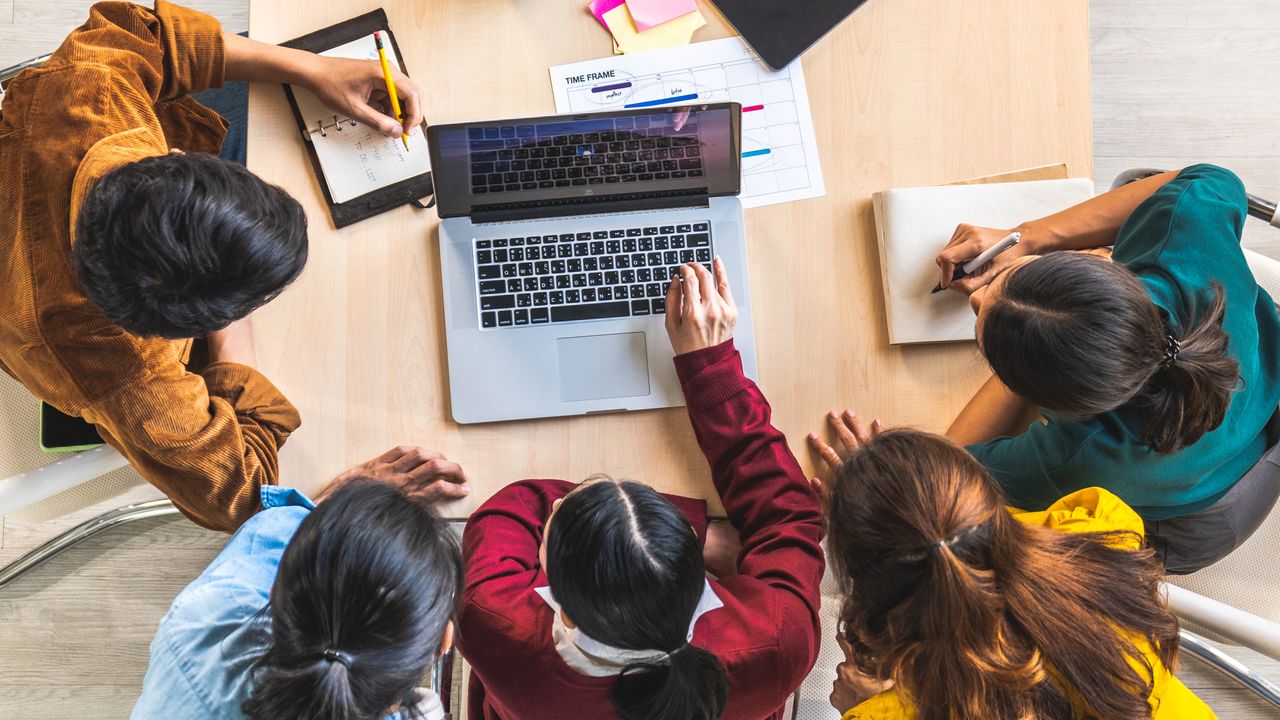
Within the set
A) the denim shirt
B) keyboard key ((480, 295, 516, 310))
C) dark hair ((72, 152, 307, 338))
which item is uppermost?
dark hair ((72, 152, 307, 338))

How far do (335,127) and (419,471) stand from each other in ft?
1.61

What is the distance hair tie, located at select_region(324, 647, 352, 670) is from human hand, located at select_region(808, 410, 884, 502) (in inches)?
24.2

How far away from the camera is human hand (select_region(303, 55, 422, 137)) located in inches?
44.4

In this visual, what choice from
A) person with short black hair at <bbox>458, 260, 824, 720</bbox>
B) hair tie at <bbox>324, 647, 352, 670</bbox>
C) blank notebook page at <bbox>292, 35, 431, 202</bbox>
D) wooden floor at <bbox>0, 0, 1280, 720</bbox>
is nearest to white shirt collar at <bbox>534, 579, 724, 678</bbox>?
person with short black hair at <bbox>458, 260, 824, 720</bbox>

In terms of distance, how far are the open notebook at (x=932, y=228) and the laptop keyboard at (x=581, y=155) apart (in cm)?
29

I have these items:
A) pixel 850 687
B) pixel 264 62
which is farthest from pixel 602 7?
pixel 850 687

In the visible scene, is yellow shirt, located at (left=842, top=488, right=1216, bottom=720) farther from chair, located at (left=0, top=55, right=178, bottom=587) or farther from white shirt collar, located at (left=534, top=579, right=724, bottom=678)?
chair, located at (left=0, top=55, right=178, bottom=587)

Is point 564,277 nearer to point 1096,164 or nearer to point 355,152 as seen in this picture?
point 355,152

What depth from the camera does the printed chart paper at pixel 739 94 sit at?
3.84 feet

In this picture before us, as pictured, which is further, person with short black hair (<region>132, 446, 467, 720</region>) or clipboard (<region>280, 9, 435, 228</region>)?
clipboard (<region>280, 9, 435, 228</region>)

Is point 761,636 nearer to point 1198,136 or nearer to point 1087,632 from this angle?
point 1087,632

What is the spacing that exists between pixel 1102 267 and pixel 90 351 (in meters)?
1.14

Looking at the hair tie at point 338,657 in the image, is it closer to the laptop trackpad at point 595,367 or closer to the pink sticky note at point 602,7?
the laptop trackpad at point 595,367

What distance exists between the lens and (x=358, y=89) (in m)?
1.13
